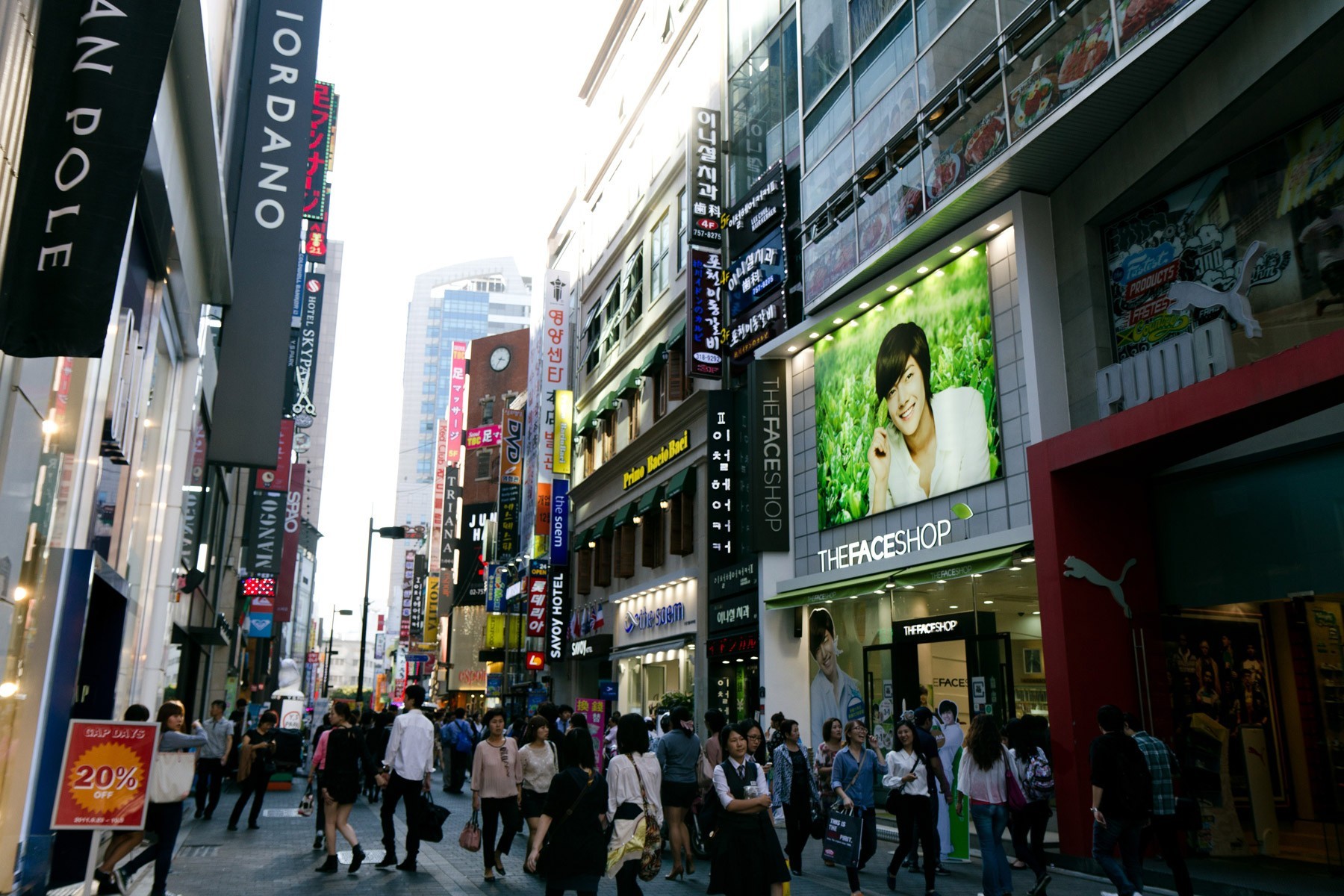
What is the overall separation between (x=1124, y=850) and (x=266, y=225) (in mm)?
14246

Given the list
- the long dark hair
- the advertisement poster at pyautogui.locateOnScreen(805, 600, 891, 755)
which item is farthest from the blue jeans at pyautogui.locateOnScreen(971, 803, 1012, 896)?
the advertisement poster at pyautogui.locateOnScreen(805, 600, 891, 755)

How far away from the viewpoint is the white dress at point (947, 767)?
43.2ft

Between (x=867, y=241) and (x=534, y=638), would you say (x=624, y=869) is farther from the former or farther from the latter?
(x=534, y=638)

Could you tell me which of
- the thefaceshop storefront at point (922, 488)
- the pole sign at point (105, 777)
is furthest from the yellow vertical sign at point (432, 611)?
the pole sign at point (105, 777)

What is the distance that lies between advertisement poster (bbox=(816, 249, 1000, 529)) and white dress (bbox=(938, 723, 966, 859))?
4191 millimetres

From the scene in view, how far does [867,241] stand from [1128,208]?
4.82m

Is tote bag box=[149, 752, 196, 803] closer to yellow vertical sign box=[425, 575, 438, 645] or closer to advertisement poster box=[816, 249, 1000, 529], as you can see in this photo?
advertisement poster box=[816, 249, 1000, 529]

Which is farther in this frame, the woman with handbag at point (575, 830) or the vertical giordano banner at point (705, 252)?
the vertical giordano banner at point (705, 252)

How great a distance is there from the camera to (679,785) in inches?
468

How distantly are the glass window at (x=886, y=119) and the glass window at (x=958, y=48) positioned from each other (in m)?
0.34

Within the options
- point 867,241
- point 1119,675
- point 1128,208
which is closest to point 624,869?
point 1119,675

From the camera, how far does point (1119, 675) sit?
13.3 m

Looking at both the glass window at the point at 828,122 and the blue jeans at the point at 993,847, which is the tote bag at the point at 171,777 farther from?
the glass window at the point at 828,122

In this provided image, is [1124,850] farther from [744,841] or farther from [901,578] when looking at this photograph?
[901,578]
